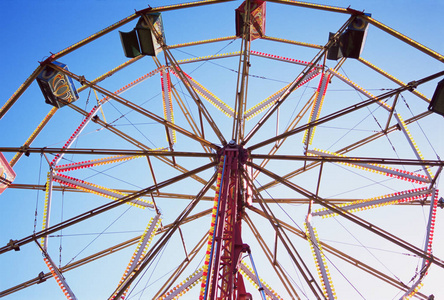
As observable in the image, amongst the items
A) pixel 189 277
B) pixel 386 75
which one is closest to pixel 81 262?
pixel 189 277

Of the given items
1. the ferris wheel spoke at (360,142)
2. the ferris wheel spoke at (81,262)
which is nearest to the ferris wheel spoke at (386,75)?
the ferris wheel spoke at (360,142)

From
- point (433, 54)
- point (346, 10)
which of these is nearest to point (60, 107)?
point (346, 10)

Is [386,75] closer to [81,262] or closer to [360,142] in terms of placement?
[360,142]

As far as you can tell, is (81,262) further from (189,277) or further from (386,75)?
(386,75)

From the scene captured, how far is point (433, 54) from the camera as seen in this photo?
1375 centimetres

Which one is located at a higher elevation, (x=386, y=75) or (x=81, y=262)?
(x=386, y=75)

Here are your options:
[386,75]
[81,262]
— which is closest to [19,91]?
[81,262]

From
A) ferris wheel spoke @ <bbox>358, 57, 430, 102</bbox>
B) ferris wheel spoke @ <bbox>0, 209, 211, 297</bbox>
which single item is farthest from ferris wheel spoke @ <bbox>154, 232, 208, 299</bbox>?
ferris wheel spoke @ <bbox>358, 57, 430, 102</bbox>

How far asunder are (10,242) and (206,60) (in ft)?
34.9

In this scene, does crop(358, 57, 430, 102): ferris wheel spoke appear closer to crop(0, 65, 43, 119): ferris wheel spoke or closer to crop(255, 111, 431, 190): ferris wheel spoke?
crop(255, 111, 431, 190): ferris wheel spoke

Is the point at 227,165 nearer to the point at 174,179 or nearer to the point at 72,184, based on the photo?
the point at 174,179

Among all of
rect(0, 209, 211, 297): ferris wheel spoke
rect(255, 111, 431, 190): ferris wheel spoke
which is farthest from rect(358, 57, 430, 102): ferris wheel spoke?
rect(0, 209, 211, 297): ferris wheel spoke

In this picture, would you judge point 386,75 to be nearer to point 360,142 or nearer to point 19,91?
point 360,142

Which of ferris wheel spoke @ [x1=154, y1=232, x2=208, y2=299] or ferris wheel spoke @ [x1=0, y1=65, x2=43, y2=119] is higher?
ferris wheel spoke @ [x1=0, y1=65, x2=43, y2=119]
